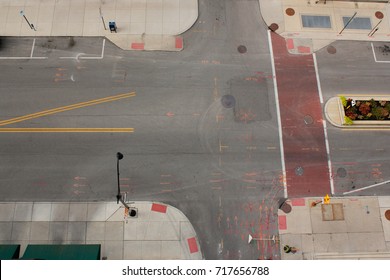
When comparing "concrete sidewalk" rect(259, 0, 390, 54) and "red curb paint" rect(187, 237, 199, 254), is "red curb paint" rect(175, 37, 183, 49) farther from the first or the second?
"red curb paint" rect(187, 237, 199, 254)

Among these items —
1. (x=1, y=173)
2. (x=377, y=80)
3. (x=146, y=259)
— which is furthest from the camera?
(x=377, y=80)

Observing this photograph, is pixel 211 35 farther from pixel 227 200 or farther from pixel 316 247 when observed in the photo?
pixel 316 247

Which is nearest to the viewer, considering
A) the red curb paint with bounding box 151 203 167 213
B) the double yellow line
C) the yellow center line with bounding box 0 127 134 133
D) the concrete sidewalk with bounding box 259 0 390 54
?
the red curb paint with bounding box 151 203 167 213

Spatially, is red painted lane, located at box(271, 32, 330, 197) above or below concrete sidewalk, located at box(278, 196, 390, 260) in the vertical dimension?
above

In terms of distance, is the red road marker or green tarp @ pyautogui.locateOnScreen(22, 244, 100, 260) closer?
green tarp @ pyautogui.locateOnScreen(22, 244, 100, 260)

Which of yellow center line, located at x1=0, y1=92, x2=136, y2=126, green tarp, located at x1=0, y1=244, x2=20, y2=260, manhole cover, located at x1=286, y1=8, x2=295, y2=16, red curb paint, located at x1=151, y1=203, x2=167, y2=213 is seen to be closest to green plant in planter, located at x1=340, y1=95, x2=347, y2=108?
manhole cover, located at x1=286, y1=8, x2=295, y2=16

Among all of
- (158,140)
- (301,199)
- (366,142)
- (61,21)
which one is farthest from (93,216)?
(366,142)

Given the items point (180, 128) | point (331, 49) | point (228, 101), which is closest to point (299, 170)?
point (228, 101)
